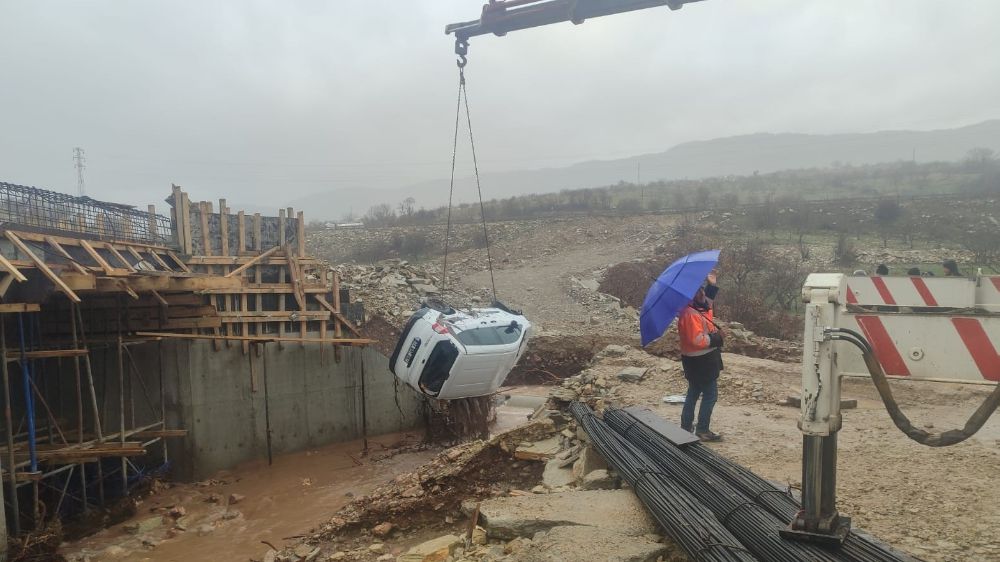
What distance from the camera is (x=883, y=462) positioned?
17.4 ft

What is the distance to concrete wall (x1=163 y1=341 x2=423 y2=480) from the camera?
1106 cm

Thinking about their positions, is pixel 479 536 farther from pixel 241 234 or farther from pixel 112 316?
pixel 241 234

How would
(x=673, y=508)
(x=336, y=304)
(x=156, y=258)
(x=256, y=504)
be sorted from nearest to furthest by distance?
1. (x=673, y=508)
2. (x=256, y=504)
3. (x=156, y=258)
4. (x=336, y=304)

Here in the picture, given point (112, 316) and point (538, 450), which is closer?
point (538, 450)

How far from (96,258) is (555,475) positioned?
7.01m

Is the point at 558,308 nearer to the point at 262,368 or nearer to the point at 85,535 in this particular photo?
the point at 262,368

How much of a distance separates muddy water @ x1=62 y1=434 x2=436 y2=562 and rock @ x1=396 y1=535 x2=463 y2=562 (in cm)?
429

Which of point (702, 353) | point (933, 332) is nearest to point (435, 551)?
point (702, 353)

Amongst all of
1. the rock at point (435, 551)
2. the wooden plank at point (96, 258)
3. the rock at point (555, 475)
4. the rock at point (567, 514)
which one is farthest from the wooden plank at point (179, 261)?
the rock at point (567, 514)

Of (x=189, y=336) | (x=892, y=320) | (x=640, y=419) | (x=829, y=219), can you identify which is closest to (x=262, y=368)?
(x=189, y=336)

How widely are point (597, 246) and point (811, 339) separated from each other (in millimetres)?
29076

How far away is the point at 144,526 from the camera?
9.09m

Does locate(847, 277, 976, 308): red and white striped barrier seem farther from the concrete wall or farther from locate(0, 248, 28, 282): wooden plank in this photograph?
the concrete wall

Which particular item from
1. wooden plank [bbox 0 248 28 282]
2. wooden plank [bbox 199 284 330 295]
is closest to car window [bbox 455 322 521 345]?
wooden plank [bbox 0 248 28 282]
